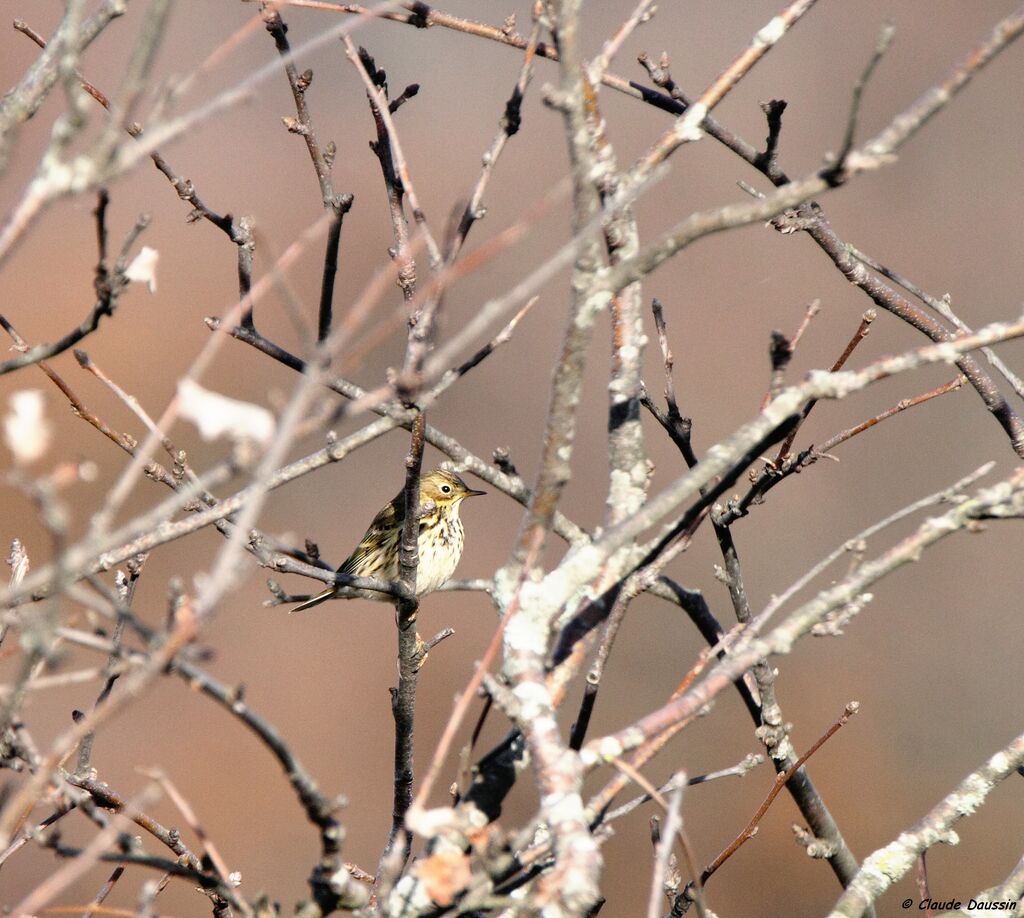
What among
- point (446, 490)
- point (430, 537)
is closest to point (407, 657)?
point (430, 537)

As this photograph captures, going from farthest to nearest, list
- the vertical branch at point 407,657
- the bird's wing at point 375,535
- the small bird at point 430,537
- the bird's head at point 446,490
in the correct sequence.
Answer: the bird's wing at point 375,535
the bird's head at point 446,490
the small bird at point 430,537
the vertical branch at point 407,657

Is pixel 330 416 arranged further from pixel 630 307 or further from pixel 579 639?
pixel 630 307

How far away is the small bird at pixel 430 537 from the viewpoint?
661 cm

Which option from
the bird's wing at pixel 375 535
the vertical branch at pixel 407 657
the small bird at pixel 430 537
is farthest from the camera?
the bird's wing at pixel 375 535

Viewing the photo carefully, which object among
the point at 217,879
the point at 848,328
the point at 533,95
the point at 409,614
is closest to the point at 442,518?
the point at 409,614

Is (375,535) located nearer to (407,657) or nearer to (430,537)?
(430,537)

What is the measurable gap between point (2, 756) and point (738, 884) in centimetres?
620

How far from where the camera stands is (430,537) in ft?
21.8

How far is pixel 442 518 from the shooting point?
673 centimetres

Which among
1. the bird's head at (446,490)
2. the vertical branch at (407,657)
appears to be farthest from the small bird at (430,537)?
the vertical branch at (407,657)

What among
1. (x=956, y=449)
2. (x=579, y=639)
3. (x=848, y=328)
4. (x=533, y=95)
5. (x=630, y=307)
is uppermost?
(x=533, y=95)

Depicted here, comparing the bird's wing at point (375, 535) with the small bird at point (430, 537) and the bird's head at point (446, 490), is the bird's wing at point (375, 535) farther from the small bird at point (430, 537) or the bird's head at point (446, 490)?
the bird's head at point (446, 490)

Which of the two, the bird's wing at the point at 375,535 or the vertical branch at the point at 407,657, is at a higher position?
the bird's wing at the point at 375,535

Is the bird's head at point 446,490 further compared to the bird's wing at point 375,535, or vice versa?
the bird's wing at point 375,535
